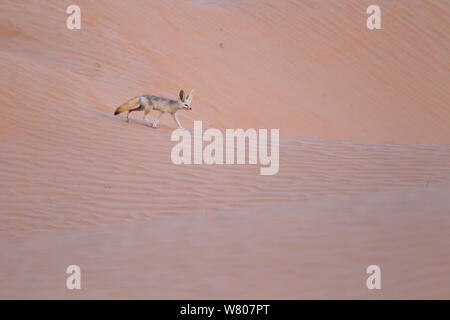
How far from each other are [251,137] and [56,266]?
4.32 m

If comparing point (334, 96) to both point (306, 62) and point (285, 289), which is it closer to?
point (306, 62)

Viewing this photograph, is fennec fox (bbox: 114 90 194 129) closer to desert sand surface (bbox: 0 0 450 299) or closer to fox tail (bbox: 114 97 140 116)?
fox tail (bbox: 114 97 140 116)

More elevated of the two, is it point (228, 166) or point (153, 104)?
point (153, 104)

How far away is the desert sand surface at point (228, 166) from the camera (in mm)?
6008

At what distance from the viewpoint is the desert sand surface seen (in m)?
6.01

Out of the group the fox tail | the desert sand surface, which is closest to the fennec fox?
the fox tail

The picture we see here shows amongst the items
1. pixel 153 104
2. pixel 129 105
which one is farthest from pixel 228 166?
pixel 129 105

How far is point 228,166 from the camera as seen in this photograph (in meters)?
8.52

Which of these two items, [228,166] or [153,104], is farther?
[153,104]

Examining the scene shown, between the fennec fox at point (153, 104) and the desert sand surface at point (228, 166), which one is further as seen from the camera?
the fennec fox at point (153, 104)

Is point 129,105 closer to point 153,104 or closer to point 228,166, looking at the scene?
point 153,104

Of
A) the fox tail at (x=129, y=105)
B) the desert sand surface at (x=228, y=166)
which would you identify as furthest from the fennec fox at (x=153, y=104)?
the desert sand surface at (x=228, y=166)

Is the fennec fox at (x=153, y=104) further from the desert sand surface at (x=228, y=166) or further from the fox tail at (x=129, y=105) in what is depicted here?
the desert sand surface at (x=228, y=166)

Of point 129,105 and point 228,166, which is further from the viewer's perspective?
point 129,105
